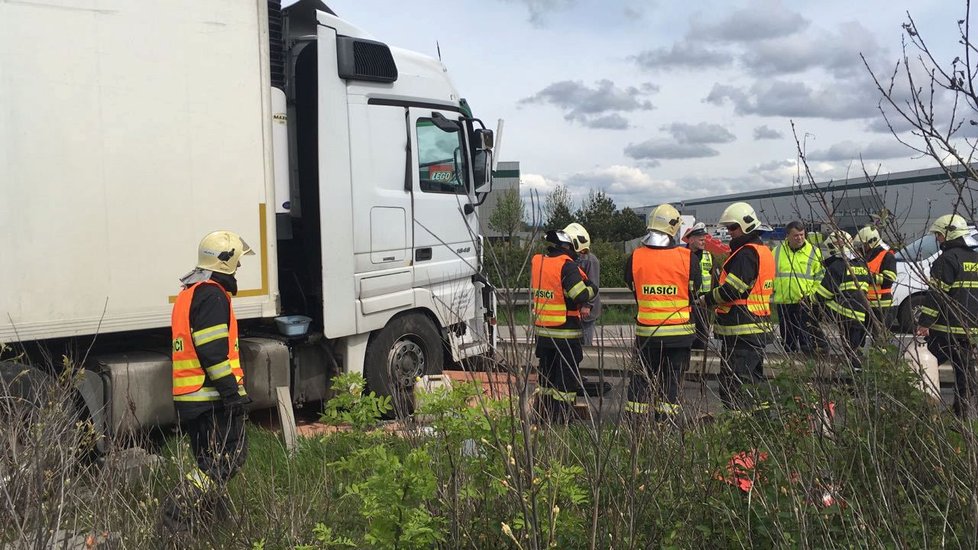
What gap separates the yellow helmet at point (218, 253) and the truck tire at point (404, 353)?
6.60 ft

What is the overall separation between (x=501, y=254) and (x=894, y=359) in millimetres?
2047

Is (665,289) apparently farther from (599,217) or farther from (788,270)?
(599,217)

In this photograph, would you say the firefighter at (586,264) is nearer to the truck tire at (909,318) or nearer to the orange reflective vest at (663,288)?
the orange reflective vest at (663,288)

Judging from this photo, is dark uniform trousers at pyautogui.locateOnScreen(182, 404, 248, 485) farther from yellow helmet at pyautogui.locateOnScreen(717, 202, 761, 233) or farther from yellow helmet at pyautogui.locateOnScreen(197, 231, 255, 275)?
yellow helmet at pyautogui.locateOnScreen(717, 202, 761, 233)

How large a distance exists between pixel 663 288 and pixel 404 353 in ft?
7.34

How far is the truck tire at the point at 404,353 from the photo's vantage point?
6.11 meters

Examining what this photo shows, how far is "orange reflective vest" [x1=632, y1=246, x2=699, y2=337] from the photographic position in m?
5.30

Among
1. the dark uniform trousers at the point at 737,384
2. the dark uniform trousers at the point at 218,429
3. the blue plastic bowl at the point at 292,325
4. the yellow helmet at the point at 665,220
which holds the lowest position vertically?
the dark uniform trousers at the point at 218,429

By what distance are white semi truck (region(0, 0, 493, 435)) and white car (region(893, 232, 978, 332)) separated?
1.68 metres

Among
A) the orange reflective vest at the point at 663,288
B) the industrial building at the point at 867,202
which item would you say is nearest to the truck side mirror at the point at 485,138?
the orange reflective vest at the point at 663,288

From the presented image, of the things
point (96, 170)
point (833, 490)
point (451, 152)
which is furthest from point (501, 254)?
point (451, 152)

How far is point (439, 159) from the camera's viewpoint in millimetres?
6668

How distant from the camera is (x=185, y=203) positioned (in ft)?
16.2

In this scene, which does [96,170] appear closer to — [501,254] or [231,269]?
[231,269]
